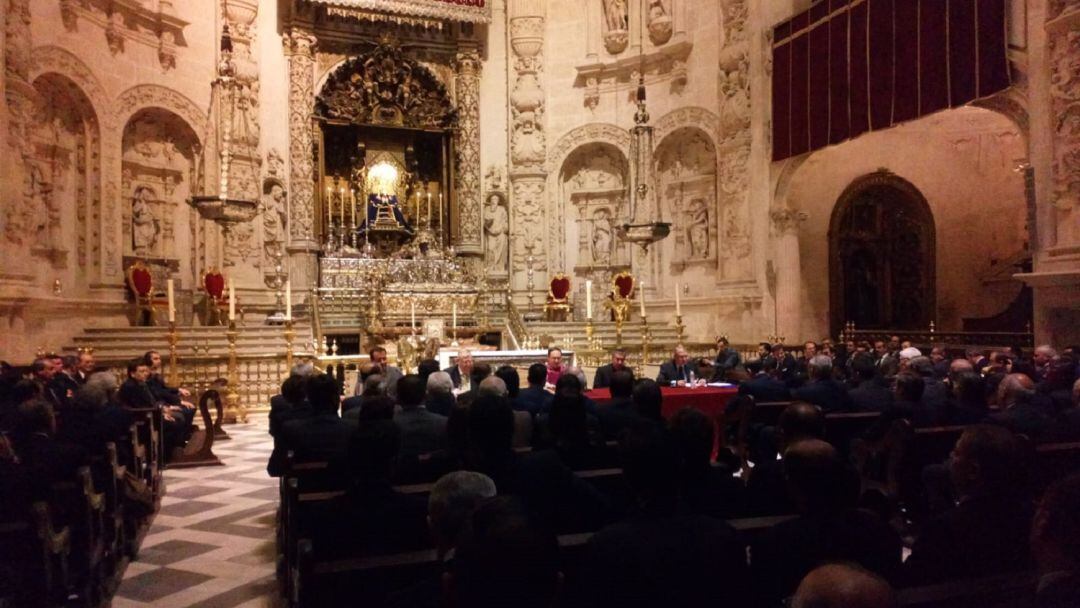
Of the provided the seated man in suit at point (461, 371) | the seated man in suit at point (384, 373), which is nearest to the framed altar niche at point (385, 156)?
the seated man in suit at point (461, 371)

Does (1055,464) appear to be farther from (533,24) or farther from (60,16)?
(533,24)

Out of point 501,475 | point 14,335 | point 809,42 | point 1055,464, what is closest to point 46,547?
point 501,475

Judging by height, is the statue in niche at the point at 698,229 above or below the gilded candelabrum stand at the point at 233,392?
above

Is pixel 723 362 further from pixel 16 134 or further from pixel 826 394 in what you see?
pixel 16 134

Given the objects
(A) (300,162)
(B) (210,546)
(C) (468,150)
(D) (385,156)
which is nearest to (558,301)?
(C) (468,150)

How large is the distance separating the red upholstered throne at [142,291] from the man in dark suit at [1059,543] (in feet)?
51.4

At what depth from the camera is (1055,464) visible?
4305 millimetres

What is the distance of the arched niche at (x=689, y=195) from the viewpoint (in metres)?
18.3

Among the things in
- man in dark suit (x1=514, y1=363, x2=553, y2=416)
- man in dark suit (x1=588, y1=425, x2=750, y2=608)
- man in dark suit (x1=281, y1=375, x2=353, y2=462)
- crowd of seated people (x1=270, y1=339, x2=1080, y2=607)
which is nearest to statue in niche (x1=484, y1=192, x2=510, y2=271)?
man in dark suit (x1=514, y1=363, x2=553, y2=416)

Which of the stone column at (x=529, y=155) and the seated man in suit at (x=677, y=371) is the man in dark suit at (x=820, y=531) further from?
the stone column at (x=529, y=155)

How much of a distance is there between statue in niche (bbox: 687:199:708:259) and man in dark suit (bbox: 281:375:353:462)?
46.6 feet

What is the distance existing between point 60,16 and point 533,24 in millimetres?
10625

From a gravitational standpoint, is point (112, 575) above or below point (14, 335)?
below

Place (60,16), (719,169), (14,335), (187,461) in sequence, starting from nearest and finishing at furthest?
(187,461) → (14,335) → (60,16) → (719,169)
